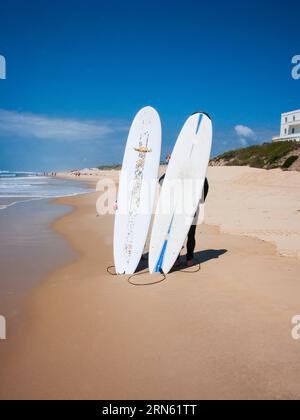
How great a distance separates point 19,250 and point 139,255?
261 cm

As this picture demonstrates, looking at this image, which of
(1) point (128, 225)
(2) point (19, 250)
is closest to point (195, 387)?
(1) point (128, 225)

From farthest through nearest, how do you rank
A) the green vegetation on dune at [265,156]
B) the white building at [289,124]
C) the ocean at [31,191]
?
the white building at [289,124], the green vegetation on dune at [265,156], the ocean at [31,191]

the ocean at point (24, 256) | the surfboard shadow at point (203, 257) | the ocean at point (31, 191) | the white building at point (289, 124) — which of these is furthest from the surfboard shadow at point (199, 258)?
the white building at point (289, 124)

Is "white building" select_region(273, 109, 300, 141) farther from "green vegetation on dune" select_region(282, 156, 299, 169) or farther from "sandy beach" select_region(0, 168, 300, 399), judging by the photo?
"sandy beach" select_region(0, 168, 300, 399)

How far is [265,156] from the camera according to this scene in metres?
29.8

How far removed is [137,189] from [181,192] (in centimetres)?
83

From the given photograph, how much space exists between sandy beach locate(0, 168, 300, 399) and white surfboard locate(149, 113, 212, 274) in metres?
0.43

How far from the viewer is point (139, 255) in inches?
193

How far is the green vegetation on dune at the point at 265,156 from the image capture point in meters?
25.5

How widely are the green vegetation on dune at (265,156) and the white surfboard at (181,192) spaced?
66.0ft

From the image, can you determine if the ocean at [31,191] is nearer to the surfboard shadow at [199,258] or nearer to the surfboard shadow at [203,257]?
the surfboard shadow at [199,258]

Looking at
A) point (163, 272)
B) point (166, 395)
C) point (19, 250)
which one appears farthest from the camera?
point (19, 250)

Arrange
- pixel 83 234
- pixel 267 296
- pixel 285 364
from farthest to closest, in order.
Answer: pixel 83 234 → pixel 267 296 → pixel 285 364

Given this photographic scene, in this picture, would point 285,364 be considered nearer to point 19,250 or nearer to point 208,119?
point 208,119
